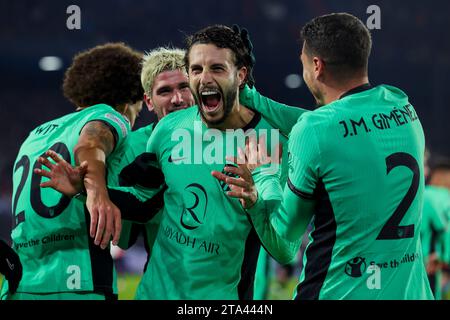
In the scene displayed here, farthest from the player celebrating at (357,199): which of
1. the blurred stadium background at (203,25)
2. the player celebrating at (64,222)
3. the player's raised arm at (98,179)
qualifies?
the blurred stadium background at (203,25)

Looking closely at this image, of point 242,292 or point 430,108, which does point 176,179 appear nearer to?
point 242,292

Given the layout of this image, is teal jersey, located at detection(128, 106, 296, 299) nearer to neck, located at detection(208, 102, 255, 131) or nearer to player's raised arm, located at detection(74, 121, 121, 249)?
neck, located at detection(208, 102, 255, 131)

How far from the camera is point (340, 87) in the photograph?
9.43 ft

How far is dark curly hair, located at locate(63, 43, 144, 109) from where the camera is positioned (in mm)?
3785

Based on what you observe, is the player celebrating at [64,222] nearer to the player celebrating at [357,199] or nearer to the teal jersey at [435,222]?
the player celebrating at [357,199]

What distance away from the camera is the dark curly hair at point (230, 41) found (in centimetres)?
331

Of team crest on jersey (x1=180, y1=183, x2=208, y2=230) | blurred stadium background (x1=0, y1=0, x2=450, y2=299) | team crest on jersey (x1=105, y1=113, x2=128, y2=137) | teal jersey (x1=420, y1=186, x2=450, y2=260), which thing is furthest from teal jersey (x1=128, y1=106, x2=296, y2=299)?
blurred stadium background (x1=0, y1=0, x2=450, y2=299)

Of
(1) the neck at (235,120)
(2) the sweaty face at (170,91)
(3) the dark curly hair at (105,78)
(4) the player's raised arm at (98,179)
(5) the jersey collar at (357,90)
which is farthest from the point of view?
(2) the sweaty face at (170,91)

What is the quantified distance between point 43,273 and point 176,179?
31.8 inches

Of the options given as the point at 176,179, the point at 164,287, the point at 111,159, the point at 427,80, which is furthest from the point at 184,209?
the point at 427,80

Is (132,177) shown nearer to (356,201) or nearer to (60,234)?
(60,234)

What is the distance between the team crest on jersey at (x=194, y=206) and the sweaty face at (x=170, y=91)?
84 centimetres

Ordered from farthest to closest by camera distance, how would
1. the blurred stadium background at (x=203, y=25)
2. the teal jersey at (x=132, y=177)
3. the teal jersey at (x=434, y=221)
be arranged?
the blurred stadium background at (x=203, y=25) → the teal jersey at (x=434, y=221) → the teal jersey at (x=132, y=177)

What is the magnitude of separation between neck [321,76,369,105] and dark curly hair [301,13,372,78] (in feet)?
0.10
